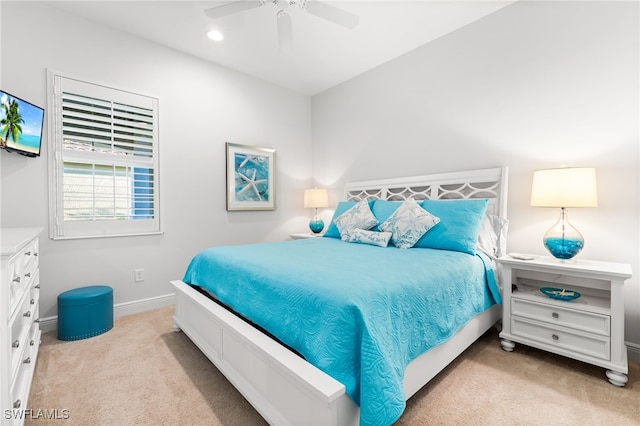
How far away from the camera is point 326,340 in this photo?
1226 millimetres

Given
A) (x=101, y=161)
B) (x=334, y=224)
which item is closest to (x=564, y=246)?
(x=334, y=224)

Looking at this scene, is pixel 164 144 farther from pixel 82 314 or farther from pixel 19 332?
pixel 19 332

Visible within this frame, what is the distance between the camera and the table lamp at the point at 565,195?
1.99 metres

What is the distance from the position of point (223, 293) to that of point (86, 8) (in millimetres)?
2830

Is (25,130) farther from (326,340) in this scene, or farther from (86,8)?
(326,340)

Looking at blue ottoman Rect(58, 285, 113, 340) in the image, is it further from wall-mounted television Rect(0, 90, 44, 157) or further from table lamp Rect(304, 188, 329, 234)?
table lamp Rect(304, 188, 329, 234)

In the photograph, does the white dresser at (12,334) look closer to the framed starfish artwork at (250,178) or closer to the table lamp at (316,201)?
the framed starfish artwork at (250,178)

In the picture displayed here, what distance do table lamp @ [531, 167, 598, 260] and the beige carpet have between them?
2.66 feet

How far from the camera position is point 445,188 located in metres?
3.15

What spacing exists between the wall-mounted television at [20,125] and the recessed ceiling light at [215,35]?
1.61m

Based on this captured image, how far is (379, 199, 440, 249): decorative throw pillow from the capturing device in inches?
99.4

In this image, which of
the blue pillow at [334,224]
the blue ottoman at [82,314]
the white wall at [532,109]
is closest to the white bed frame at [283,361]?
the white wall at [532,109]

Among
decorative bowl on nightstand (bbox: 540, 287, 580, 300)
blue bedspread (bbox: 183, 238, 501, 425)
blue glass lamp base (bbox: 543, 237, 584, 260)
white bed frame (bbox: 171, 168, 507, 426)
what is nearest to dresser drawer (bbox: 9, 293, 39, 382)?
white bed frame (bbox: 171, 168, 507, 426)

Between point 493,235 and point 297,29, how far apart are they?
8.86 ft
